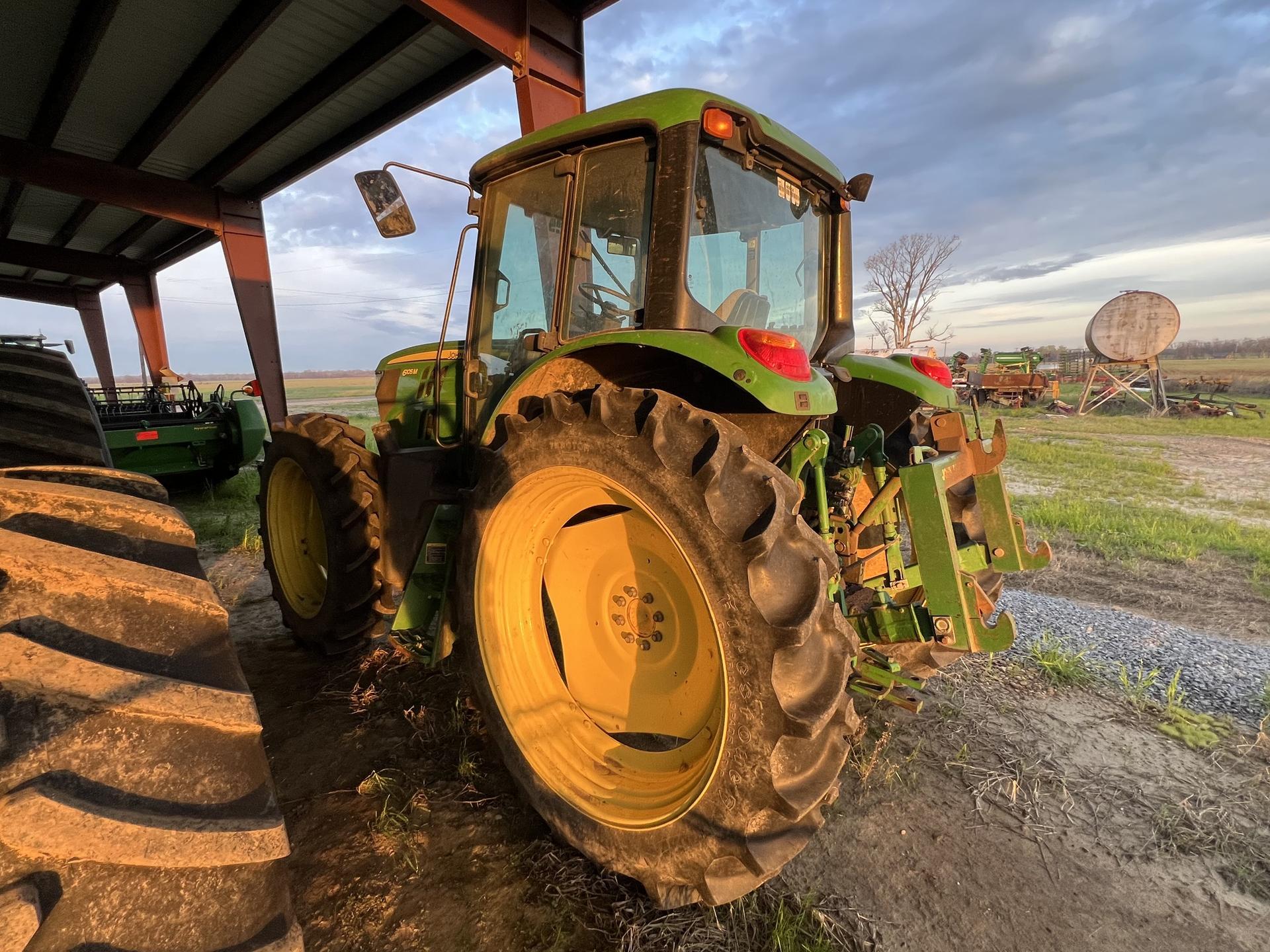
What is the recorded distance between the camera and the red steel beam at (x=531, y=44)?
14.1 ft

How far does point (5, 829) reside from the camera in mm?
836

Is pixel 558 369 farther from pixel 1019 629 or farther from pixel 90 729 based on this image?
pixel 1019 629

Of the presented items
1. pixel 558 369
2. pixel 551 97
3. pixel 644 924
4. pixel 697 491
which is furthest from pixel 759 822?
pixel 551 97

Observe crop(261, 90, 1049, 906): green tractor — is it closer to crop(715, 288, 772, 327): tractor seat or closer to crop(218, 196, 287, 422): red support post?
Result: crop(715, 288, 772, 327): tractor seat

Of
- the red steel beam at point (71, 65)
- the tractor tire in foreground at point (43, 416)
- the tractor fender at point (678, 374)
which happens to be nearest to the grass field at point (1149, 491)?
the tractor fender at point (678, 374)

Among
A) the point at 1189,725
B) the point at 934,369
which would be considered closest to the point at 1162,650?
the point at 1189,725

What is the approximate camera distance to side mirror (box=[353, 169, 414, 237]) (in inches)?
98.9

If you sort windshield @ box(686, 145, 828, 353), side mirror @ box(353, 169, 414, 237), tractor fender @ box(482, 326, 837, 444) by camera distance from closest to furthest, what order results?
1. tractor fender @ box(482, 326, 837, 444)
2. windshield @ box(686, 145, 828, 353)
3. side mirror @ box(353, 169, 414, 237)

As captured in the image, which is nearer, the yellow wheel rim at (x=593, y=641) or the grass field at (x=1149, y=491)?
the yellow wheel rim at (x=593, y=641)

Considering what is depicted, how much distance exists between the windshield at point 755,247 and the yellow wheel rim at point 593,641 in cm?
86

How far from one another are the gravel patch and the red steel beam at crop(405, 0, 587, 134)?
474cm

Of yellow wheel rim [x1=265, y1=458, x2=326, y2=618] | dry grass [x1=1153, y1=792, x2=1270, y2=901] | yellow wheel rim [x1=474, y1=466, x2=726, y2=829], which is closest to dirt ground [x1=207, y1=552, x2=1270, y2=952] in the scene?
dry grass [x1=1153, y1=792, x2=1270, y2=901]

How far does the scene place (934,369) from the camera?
2.95 metres

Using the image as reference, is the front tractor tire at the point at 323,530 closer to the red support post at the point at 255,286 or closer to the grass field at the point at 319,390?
the red support post at the point at 255,286
